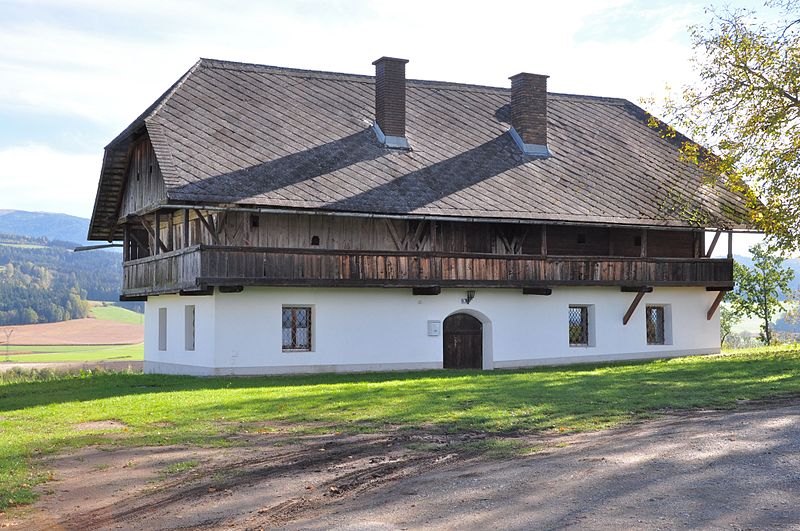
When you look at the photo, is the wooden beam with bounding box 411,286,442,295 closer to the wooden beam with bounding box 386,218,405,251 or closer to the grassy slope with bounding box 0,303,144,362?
the wooden beam with bounding box 386,218,405,251

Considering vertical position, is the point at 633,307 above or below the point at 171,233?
below

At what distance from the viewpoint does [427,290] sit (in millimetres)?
27047

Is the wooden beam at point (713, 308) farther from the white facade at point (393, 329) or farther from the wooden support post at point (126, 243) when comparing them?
the wooden support post at point (126, 243)

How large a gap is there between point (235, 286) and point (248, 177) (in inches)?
114

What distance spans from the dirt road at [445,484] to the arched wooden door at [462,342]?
1547 cm

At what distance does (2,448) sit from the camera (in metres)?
12.8

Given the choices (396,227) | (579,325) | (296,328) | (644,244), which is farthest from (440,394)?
(644,244)

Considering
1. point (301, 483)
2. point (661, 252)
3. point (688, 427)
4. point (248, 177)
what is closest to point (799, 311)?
point (661, 252)

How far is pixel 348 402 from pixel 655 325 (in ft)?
56.6

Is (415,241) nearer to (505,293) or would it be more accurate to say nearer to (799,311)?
(505,293)

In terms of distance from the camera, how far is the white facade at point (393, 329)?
25.2 metres

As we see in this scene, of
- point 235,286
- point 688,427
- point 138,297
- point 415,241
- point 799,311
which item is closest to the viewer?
point 688,427

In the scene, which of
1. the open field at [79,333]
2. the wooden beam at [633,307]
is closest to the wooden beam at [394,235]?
the wooden beam at [633,307]

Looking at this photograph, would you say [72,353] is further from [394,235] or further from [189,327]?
[394,235]
